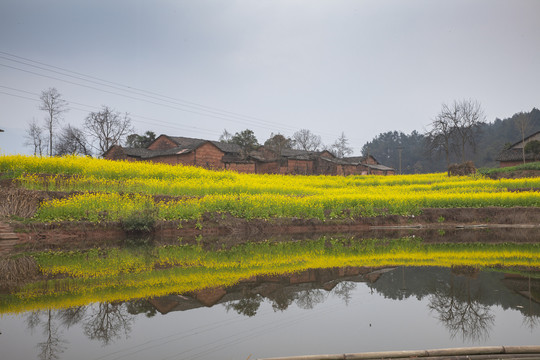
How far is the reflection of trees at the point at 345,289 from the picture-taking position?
6.56m

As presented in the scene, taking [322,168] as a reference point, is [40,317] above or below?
below

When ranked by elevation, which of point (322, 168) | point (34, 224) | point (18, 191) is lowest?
point (34, 224)

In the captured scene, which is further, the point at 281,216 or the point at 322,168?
the point at 322,168

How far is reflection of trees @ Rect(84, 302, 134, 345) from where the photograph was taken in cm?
478

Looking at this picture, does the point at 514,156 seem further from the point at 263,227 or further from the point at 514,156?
the point at 263,227

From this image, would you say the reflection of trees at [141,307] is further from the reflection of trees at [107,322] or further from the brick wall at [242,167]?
the brick wall at [242,167]

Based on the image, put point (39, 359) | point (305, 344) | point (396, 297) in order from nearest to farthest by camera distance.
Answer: point (39, 359) < point (305, 344) < point (396, 297)

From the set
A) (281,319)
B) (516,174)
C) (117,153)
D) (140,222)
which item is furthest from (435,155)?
(281,319)

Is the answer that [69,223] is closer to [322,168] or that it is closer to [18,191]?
[18,191]

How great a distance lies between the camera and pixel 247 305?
6043 mm

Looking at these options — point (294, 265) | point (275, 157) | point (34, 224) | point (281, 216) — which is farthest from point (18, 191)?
point (275, 157)

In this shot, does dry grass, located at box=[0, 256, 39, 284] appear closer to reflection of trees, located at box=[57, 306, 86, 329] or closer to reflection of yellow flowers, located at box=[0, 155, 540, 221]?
reflection of trees, located at box=[57, 306, 86, 329]

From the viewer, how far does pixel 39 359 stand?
4.09 meters

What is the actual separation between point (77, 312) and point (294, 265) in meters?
5.06
